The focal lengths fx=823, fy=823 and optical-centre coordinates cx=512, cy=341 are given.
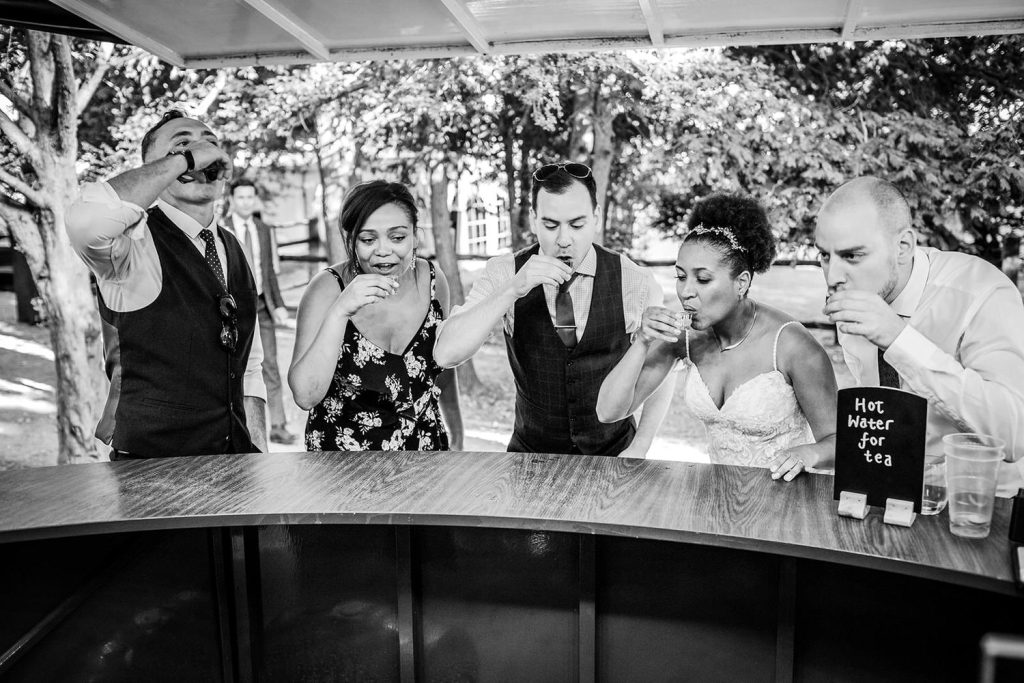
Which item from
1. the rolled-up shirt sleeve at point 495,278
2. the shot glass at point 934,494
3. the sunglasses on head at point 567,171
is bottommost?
the shot glass at point 934,494

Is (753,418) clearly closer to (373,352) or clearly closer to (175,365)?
(373,352)

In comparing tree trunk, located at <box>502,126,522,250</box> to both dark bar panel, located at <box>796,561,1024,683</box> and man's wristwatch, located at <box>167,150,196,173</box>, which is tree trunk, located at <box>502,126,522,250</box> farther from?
dark bar panel, located at <box>796,561,1024,683</box>

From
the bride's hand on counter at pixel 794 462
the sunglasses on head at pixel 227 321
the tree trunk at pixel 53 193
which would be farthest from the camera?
the tree trunk at pixel 53 193

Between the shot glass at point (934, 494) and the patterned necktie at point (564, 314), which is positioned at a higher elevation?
the patterned necktie at point (564, 314)

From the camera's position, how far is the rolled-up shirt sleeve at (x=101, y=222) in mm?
2482

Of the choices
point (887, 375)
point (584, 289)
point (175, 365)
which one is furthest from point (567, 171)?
point (175, 365)

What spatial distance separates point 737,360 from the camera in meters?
2.79

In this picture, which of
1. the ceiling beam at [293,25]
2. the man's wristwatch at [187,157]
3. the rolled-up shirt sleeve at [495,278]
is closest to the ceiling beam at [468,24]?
the ceiling beam at [293,25]

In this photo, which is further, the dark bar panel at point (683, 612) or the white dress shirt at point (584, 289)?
the white dress shirt at point (584, 289)

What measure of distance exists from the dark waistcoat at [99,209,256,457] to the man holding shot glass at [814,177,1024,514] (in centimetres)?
200

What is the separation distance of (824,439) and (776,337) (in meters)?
0.41

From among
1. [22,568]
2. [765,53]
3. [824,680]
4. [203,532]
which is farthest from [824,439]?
Answer: [765,53]

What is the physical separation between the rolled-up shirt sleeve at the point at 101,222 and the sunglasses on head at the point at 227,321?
37cm

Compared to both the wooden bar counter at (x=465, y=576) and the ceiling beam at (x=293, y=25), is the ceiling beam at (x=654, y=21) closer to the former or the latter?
the ceiling beam at (x=293, y=25)
